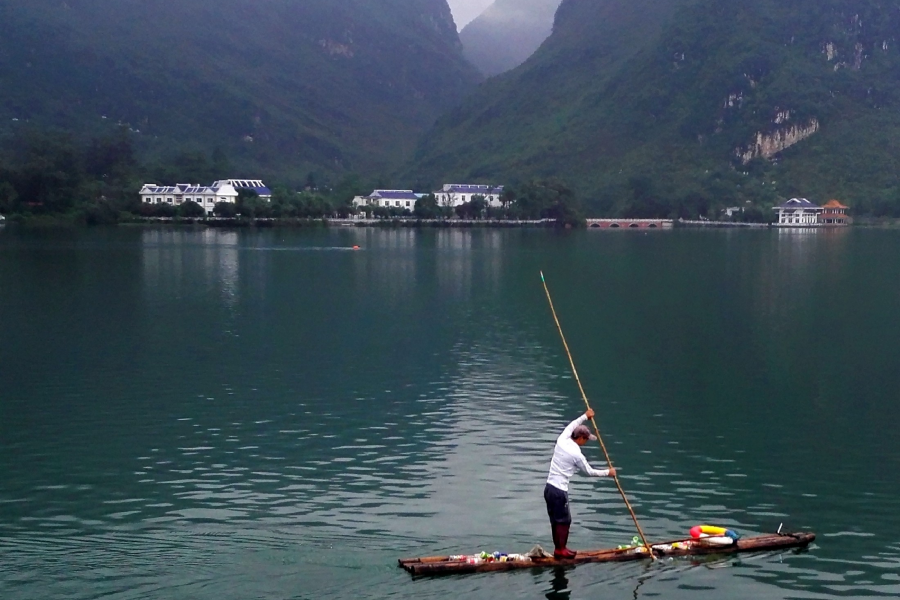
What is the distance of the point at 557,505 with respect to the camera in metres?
15.4

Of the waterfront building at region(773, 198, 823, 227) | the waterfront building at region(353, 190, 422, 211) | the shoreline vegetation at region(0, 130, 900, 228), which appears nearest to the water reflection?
the shoreline vegetation at region(0, 130, 900, 228)

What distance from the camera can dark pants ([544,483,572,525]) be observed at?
1539 cm

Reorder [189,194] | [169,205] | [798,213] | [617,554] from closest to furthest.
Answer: [617,554]
[169,205]
[189,194]
[798,213]

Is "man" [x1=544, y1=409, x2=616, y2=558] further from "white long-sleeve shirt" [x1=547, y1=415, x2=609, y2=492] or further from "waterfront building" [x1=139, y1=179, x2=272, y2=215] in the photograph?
"waterfront building" [x1=139, y1=179, x2=272, y2=215]

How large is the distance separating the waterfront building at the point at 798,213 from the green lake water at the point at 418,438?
14793 cm

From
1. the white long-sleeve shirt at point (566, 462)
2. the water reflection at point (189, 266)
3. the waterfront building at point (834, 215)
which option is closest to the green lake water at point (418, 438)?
the white long-sleeve shirt at point (566, 462)

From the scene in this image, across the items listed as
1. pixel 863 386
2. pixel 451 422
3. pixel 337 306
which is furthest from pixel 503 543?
pixel 337 306

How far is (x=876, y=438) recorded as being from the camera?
78.6ft

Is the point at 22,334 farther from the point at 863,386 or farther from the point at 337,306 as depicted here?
the point at 863,386

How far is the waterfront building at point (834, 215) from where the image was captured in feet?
637

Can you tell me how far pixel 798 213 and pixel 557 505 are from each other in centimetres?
19074

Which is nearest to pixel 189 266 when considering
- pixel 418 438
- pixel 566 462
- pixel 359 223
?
pixel 418 438

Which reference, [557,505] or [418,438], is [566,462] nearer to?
[557,505]

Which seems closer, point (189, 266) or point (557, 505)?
point (557, 505)
